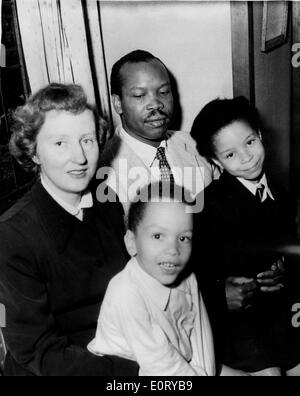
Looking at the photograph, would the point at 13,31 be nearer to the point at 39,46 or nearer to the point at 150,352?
the point at 39,46

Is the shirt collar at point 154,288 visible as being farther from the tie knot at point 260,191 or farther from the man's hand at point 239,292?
the tie knot at point 260,191

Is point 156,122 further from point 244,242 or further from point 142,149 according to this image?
point 244,242

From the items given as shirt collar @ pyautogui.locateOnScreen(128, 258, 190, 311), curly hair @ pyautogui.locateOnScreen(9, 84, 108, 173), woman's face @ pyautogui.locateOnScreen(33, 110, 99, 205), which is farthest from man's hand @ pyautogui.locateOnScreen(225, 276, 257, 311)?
curly hair @ pyautogui.locateOnScreen(9, 84, 108, 173)

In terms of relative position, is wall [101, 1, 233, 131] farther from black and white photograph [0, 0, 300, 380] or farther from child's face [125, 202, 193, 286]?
child's face [125, 202, 193, 286]

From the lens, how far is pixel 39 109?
90 cm

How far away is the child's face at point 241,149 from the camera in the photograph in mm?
1099

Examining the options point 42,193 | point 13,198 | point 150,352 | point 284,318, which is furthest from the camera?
point 13,198

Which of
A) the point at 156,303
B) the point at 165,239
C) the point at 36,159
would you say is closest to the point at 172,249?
the point at 165,239

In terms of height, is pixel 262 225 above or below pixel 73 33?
below

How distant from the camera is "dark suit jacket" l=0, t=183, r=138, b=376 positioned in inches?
34.3

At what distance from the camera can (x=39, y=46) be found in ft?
3.93

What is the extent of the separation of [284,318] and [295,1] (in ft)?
4.10
